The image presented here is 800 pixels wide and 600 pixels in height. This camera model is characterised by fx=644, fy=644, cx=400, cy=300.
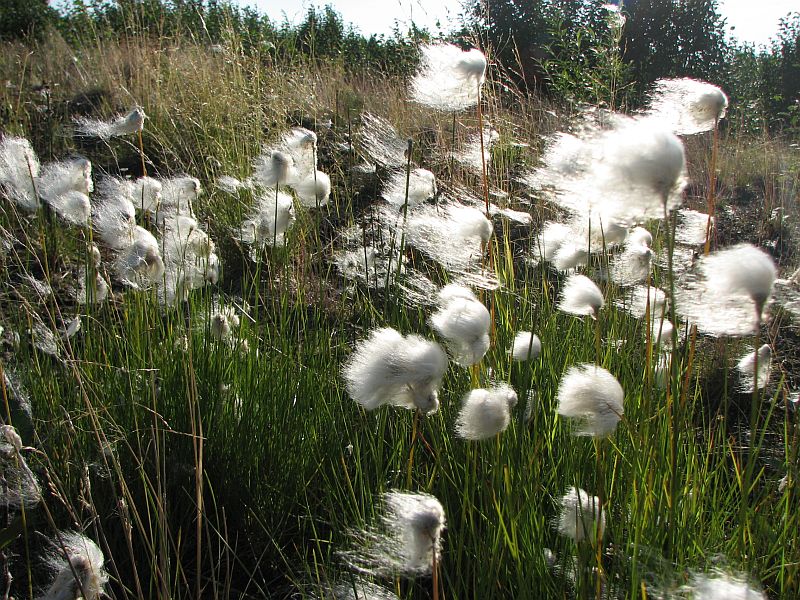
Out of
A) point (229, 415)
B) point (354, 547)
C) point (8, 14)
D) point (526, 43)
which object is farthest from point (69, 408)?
point (526, 43)

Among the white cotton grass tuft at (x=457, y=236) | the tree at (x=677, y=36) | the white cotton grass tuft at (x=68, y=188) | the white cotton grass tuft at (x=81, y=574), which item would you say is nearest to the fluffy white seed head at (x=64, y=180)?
the white cotton grass tuft at (x=68, y=188)

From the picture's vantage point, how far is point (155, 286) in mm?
2195

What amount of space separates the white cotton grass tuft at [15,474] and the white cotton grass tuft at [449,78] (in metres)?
1.20

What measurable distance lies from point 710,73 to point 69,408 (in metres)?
21.7

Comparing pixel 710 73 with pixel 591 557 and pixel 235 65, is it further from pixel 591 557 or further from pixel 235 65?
pixel 591 557

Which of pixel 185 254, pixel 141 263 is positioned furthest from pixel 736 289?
pixel 185 254

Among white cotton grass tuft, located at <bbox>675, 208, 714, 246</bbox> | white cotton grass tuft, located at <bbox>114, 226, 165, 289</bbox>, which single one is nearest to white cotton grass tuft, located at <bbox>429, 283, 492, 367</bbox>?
white cotton grass tuft, located at <bbox>675, 208, 714, 246</bbox>

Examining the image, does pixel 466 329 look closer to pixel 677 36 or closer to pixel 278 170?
pixel 278 170

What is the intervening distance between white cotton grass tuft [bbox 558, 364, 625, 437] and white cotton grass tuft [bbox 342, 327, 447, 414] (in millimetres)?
232

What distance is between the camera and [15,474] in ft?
4.54

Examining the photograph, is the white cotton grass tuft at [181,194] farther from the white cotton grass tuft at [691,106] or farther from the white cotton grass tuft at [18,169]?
the white cotton grass tuft at [691,106]

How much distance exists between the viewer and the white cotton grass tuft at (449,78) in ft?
5.10

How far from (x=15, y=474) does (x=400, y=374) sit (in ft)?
3.06

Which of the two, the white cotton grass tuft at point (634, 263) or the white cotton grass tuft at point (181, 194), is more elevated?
the white cotton grass tuft at point (181, 194)
